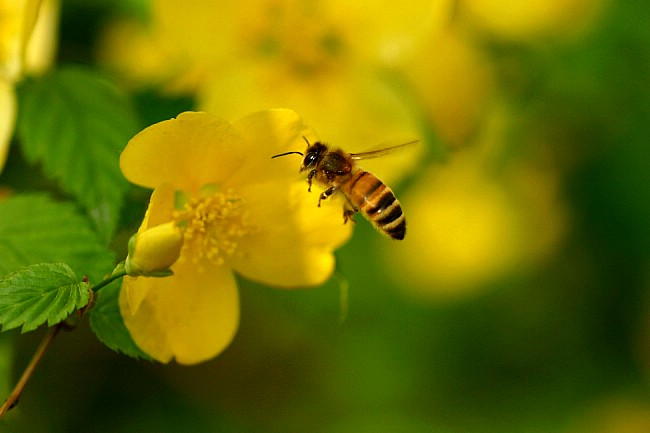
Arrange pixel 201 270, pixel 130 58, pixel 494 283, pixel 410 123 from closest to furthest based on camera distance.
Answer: pixel 201 270, pixel 410 123, pixel 130 58, pixel 494 283

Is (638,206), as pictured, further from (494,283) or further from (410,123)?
(410,123)

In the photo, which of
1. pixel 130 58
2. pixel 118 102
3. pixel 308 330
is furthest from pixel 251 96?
pixel 308 330

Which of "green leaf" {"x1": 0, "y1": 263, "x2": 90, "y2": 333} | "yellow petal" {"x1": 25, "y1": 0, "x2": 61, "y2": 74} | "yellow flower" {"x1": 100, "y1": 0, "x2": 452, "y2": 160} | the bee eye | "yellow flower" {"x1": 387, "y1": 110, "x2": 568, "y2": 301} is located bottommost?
"green leaf" {"x1": 0, "y1": 263, "x2": 90, "y2": 333}

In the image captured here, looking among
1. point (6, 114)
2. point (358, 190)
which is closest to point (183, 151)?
point (358, 190)

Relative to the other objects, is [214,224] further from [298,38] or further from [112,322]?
[298,38]

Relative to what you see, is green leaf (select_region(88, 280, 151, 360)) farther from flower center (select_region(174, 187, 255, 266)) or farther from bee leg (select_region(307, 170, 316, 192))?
bee leg (select_region(307, 170, 316, 192))

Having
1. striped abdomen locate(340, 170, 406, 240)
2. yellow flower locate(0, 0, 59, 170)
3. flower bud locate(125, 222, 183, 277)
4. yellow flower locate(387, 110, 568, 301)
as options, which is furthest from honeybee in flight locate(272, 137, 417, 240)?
yellow flower locate(387, 110, 568, 301)
